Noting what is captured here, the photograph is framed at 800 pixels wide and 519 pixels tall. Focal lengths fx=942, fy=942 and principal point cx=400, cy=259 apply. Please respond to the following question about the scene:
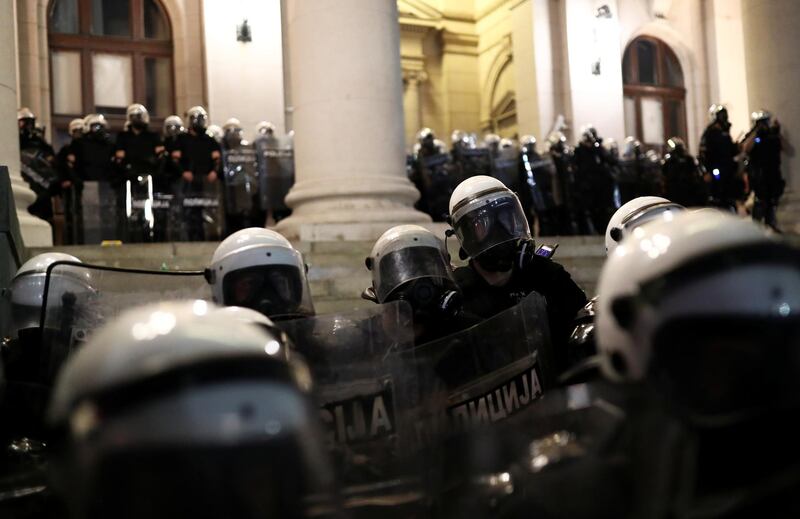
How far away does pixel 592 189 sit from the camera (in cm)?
1234

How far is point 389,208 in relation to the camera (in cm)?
885

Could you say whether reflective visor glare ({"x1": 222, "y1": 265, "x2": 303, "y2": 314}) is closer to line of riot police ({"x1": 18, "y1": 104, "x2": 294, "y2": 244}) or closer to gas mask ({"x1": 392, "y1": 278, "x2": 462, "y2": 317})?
gas mask ({"x1": 392, "y1": 278, "x2": 462, "y2": 317})

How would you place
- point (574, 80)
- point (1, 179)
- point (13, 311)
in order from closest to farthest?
point (13, 311)
point (1, 179)
point (574, 80)

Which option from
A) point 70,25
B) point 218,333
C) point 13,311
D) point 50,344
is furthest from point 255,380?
point 70,25

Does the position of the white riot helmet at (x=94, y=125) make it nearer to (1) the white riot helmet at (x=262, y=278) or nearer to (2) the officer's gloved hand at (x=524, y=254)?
(2) the officer's gloved hand at (x=524, y=254)

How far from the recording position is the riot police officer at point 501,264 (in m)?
4.93

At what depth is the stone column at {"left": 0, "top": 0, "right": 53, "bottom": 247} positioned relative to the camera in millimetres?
7676

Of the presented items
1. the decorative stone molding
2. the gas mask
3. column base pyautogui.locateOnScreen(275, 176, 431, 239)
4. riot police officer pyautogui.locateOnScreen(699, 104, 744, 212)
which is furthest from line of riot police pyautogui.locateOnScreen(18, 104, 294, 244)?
the decorative stone molding

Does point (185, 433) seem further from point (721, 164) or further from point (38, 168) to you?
point (721, 164)

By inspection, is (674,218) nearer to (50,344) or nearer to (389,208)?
(50,344)

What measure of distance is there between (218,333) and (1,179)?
4.29 metres

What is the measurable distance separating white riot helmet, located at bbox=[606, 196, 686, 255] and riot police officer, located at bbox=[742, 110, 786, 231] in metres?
8.05

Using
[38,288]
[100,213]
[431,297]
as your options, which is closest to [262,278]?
[431,297]

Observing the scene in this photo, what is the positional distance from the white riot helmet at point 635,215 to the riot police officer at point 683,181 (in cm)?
818
